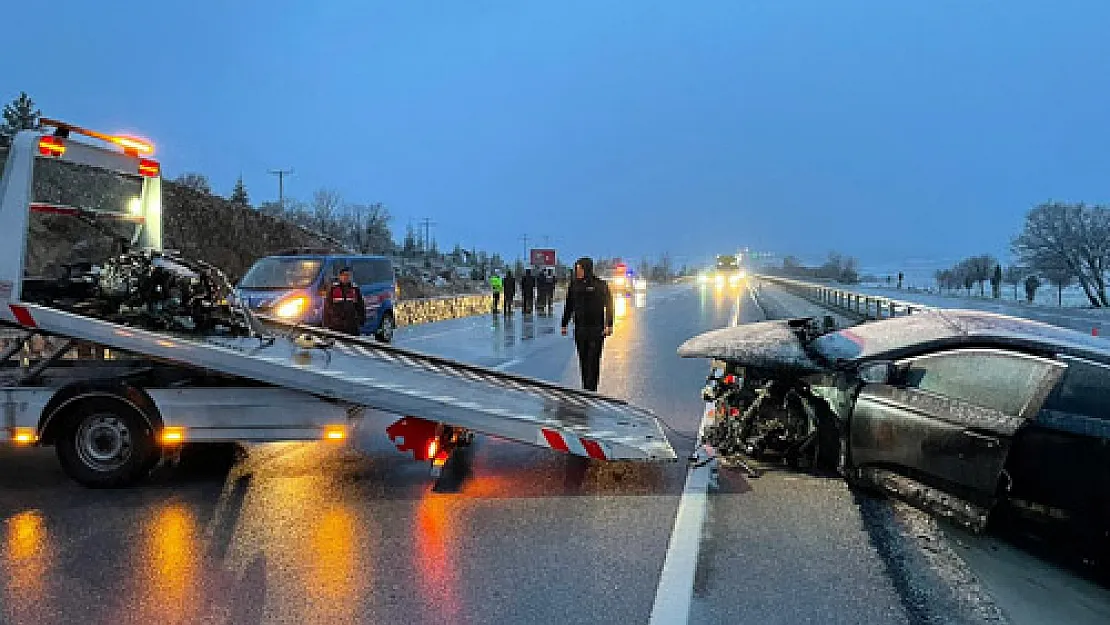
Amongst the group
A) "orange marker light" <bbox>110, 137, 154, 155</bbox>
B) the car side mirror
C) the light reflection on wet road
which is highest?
"orange marker light" <bbox>110, 137, 154, 155</bbox>

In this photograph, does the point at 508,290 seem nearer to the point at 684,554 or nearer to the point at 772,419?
the point at 772,419

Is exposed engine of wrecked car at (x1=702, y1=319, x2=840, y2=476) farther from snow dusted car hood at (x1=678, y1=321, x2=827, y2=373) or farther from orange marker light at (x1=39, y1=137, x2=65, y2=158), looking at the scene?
orange marker light at (x1=39, y1=137, x2=65, y2=158)

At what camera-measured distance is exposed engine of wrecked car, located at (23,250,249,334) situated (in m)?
5.76

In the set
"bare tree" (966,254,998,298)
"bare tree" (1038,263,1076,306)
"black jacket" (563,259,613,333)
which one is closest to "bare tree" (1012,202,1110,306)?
"bare tree" (1038,263,1076,306)

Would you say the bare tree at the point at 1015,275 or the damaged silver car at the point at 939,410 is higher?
the bare tree at the point at 1015,275

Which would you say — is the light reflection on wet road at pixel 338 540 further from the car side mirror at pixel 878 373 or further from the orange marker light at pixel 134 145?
the orange marker light at pixel 134 145

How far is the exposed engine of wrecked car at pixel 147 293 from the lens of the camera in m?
5.76

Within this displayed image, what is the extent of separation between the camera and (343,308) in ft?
A: 31.1

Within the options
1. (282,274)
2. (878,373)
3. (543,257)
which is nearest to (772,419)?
(878,373)

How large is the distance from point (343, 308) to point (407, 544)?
5.49 m

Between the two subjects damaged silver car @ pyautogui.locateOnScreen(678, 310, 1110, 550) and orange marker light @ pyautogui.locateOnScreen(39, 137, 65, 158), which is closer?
damaged silver car @ pyautogui.locateOnScreen(678, 310, 1110, 550)

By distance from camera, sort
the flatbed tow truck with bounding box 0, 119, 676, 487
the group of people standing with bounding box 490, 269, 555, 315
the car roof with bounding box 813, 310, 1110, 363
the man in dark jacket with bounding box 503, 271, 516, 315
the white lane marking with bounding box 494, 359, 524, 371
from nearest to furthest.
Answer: the car roof with bounding box 813, 310, 1110, 363 < the flatbed tow truck with bounding box 0, 119, 676, 487 < the white lane marking with bounding box 494, 359, 524, 371 < the man in dark jacket with bounding box 503, 271, 516, 315 < the group of people standing with bounding box 490, 269, 555, 315

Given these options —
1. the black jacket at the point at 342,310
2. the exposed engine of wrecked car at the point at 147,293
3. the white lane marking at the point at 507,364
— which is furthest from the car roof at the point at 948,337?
the white lane marking at the point at 507,364

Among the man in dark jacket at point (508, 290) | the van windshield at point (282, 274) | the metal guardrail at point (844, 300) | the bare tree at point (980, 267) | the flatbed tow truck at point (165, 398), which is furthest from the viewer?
the bare tree at point (980, 267)
